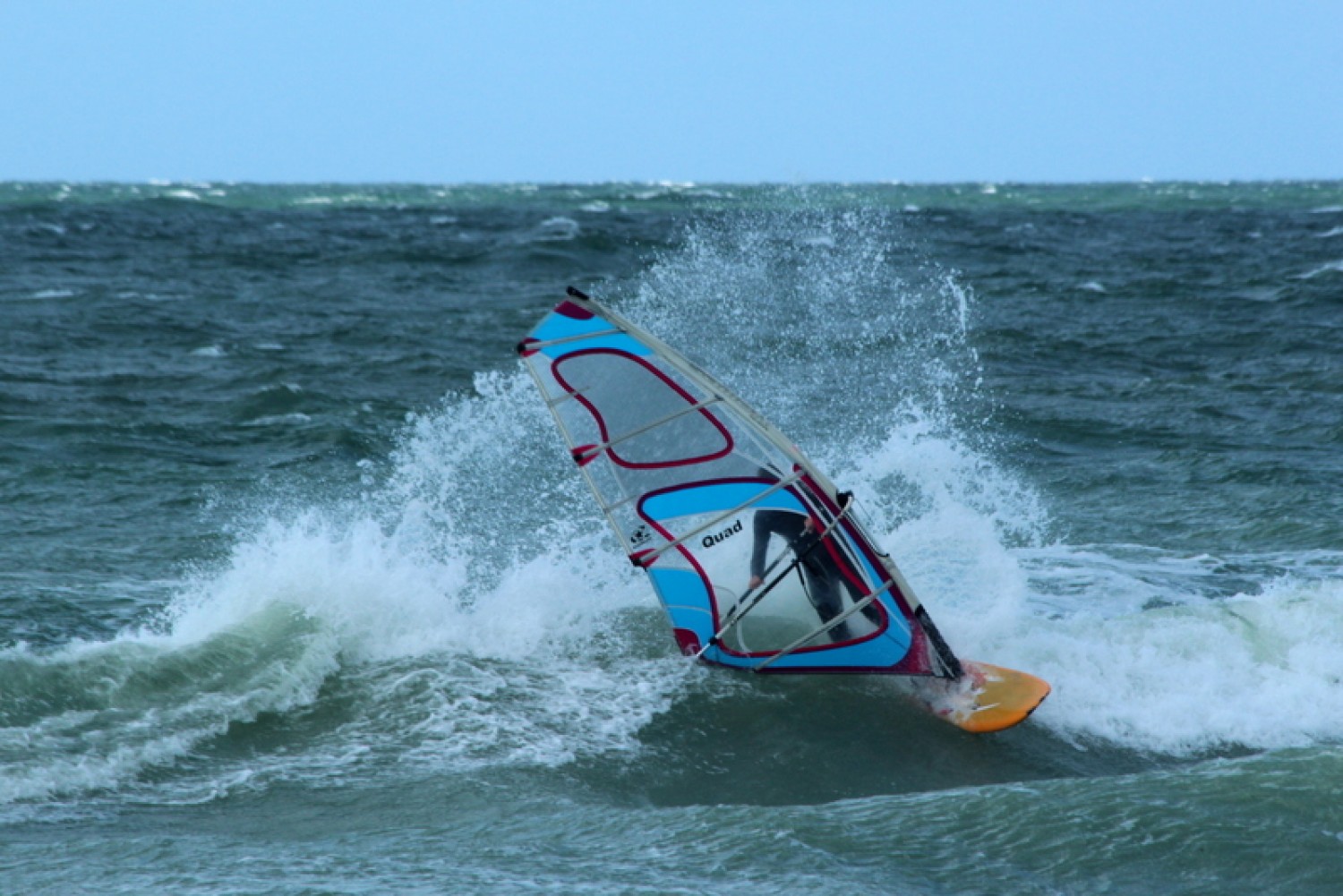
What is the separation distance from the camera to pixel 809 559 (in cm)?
651

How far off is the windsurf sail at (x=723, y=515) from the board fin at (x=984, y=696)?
0.28 feet

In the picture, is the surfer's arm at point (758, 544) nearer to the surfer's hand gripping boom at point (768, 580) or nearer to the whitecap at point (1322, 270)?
the surfer's hand gripping boom at point (768, 580)

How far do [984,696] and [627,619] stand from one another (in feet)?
6.73

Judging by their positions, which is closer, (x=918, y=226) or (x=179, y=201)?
(x=918, y=226)

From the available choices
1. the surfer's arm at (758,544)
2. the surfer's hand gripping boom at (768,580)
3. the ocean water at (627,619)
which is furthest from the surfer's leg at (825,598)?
the ocean water at (627,619)

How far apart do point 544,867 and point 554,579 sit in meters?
3.20

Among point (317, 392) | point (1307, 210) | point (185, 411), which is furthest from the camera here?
point (1307, 210)

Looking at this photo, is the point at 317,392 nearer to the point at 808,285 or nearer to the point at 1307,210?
the point at 808,285

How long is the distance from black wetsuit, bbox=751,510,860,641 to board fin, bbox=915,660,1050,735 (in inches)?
20.6

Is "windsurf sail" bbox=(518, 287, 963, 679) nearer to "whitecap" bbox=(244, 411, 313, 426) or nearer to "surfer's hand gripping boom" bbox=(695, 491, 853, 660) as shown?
"surfer's hand gripping boom" bbox=(695, 491, 853, 660)

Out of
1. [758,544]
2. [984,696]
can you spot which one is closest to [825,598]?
[758,544]

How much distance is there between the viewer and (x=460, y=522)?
9.34 m

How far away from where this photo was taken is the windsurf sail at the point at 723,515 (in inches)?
250

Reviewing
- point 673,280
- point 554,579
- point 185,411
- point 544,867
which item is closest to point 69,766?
point 544,867
